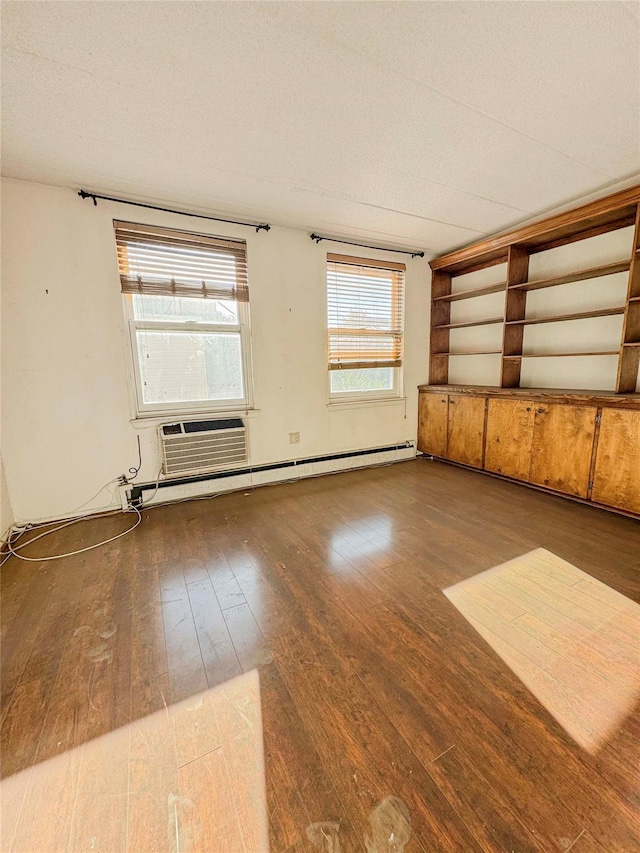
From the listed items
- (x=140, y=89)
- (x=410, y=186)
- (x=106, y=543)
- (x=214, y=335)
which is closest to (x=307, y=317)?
(x=214, y=335)

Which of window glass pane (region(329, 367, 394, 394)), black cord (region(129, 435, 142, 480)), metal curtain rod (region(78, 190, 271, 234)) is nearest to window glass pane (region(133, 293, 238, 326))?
metal curtain rod (region(78, 190, 271, 234))

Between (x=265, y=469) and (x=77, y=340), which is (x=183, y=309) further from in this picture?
(x=265, y=469)

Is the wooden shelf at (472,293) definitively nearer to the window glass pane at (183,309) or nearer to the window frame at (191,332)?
the window frame at (191,332)

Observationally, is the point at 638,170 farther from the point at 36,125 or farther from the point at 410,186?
the point at 36,125

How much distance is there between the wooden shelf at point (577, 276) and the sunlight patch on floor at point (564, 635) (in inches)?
98.4

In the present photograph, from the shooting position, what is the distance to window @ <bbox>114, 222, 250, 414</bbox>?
2971mm

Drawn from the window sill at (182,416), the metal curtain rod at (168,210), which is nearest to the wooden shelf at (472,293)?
the metal curtain rod at (168,210)

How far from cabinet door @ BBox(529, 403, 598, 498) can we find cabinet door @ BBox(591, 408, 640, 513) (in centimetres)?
8

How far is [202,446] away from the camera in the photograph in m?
3.24

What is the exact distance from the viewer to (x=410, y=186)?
8.76 feet

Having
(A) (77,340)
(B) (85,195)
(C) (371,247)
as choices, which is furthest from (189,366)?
(C) (371,247)

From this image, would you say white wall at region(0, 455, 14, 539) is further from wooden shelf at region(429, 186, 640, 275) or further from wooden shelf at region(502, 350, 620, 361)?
wooden shelf at region(429, 186, 640, 275)

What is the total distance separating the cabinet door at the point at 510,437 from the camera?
3389 millimetres

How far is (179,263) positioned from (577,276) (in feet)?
11.9
